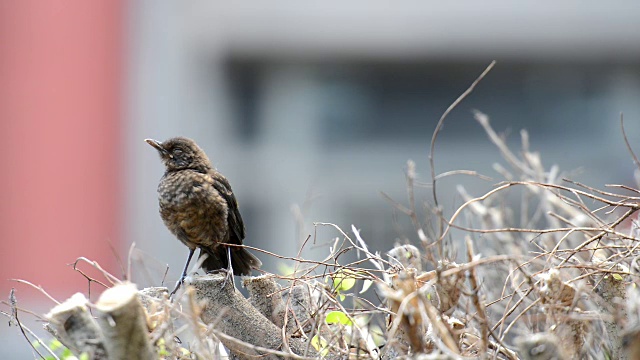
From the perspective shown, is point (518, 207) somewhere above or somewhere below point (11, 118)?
below

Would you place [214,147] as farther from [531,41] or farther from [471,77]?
[531,41]

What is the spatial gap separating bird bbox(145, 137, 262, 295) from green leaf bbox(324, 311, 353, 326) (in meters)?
0.69

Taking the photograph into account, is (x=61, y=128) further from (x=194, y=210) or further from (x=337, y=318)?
(x=337, y=318)

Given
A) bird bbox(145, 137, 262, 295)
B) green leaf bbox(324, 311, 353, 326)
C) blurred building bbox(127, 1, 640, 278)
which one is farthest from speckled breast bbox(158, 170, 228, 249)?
blurred building bbox(127, 1, 640, 278)

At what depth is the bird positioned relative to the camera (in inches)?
99.6

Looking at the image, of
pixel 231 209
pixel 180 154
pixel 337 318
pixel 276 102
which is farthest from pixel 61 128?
pixel 337 318

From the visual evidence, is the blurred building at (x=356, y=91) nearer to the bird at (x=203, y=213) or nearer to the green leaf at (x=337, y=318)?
the bird at (x=203, y=213)

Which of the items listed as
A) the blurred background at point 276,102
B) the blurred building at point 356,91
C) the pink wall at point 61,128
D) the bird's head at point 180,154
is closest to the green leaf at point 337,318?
the bird's head at point 180,154

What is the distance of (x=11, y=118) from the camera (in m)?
6.91

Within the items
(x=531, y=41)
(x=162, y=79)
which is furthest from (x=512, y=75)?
(x=162, y=79)

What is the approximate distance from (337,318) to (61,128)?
5.56 m

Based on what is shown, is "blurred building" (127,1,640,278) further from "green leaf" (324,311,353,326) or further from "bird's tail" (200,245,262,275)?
"green leaf" (324,311,353,326)

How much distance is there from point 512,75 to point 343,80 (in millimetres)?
1385

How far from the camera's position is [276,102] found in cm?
720
